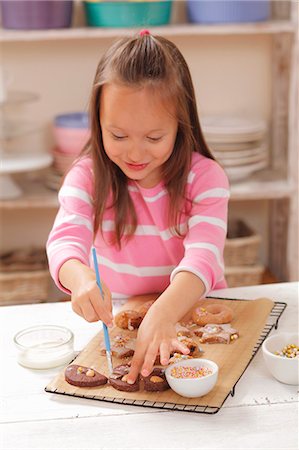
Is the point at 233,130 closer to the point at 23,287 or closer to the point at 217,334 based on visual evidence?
the point at 23,287

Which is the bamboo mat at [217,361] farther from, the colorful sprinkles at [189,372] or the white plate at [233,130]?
the white plate at [233,130]

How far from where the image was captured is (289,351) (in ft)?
4.61

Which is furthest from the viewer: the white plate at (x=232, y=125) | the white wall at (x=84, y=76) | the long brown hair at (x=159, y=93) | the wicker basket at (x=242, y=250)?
the white wall at (x=84, y=76)

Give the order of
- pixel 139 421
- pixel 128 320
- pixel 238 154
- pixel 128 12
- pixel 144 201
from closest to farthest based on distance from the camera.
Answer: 1. pixel 139 421
2. pixel 128 320
3. pixel 144 201
4. pixel 128 12
5. pixel 238 154

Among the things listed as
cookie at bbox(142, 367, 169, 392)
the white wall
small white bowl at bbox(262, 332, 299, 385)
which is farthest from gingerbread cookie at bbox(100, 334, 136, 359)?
the white wall

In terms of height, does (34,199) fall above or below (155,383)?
below

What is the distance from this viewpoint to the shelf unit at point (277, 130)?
3.13 metres

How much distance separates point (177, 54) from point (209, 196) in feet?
1.06

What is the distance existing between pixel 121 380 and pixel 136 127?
53 centimetres

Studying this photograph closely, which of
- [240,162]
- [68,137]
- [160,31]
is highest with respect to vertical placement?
[160,31]

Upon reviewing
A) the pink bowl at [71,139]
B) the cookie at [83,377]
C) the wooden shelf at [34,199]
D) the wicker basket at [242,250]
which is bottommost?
the wicker basket at [242,250]

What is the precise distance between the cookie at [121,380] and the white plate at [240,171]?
6.40 feet

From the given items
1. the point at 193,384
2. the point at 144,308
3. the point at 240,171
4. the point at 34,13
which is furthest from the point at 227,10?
the point at 193,384

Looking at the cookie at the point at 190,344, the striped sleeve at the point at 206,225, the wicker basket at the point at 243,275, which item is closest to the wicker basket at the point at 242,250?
the wicker basket at the point at 243,275
